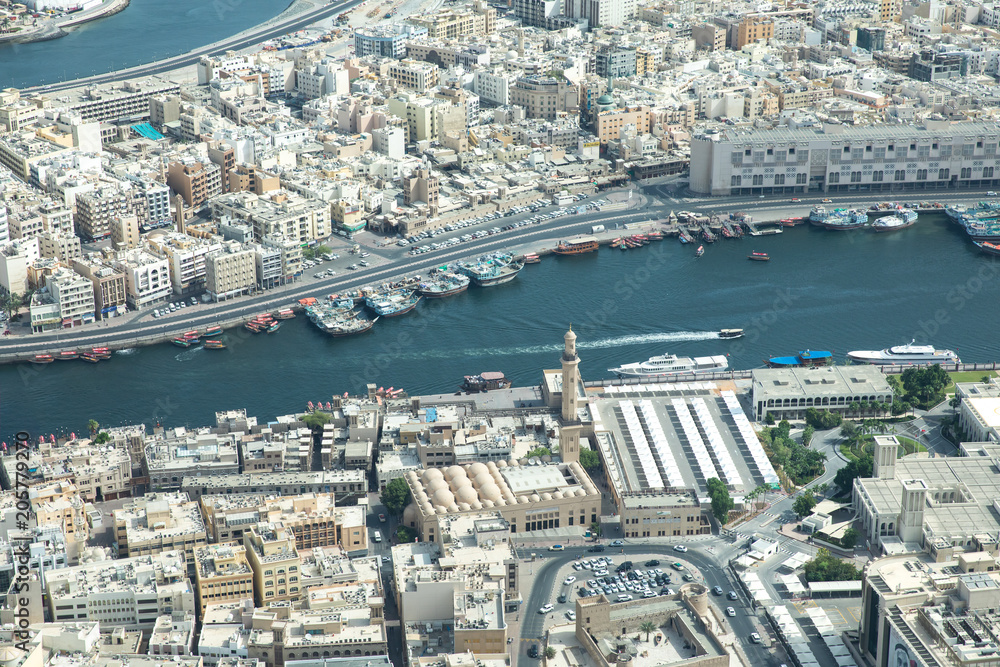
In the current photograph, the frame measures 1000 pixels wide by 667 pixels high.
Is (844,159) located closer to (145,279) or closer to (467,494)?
(145,279)

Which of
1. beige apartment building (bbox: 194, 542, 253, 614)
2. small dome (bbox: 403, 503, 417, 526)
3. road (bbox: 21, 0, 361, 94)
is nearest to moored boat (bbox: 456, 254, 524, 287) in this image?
small dome (bbox: 403, 503, 417, 526)

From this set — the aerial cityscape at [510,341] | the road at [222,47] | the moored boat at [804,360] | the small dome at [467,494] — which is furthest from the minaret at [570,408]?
the road at [222,47]

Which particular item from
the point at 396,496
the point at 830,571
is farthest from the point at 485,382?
the point at 830,571

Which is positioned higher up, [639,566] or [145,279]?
[145,279]

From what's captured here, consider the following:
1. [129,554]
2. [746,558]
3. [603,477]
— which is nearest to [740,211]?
[603,477]

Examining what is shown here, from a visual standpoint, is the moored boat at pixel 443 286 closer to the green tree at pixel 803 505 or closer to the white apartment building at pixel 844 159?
the white apartment building at pixel 844 159

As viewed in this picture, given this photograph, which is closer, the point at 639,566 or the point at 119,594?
the point at 119,594

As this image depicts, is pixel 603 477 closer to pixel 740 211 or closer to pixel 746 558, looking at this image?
pixel 746 558

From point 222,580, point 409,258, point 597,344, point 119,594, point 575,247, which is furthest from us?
point 575,247
